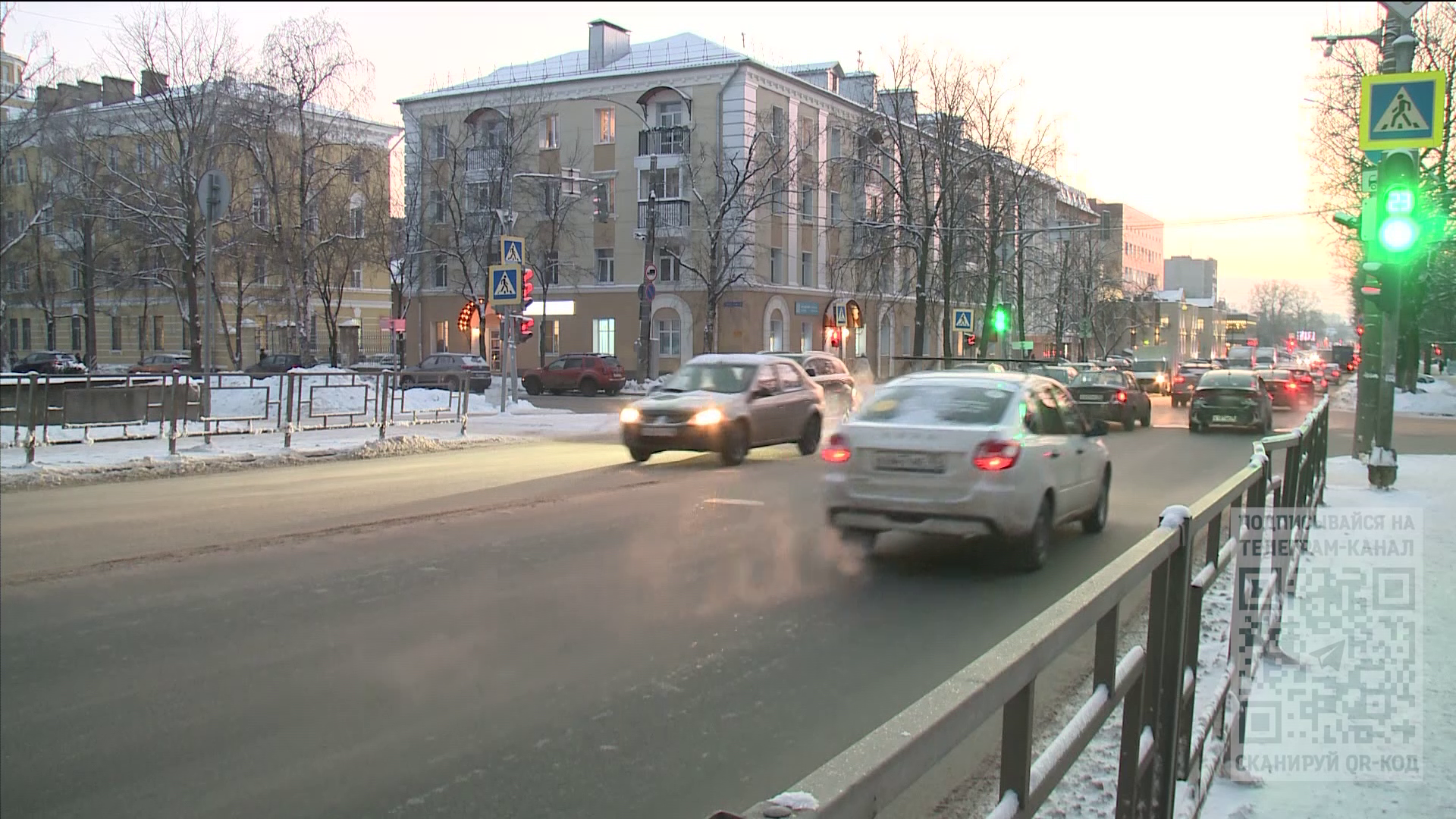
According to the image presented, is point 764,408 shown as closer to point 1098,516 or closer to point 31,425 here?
point 1098,516

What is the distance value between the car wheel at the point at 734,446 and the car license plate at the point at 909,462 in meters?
7.16

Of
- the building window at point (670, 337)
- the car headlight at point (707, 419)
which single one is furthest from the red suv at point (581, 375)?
the car headlight at point (707, 419)

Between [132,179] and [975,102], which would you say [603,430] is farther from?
[975,102]

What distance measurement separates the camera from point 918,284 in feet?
146

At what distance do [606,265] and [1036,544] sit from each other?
4476 cm

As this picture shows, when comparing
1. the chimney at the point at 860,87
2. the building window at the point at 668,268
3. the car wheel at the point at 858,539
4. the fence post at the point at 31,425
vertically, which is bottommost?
the car wheel at the point at 858,539

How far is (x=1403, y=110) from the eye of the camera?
11.1m

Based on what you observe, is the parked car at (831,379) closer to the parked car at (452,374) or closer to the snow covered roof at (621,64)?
the parked car at (452,374)

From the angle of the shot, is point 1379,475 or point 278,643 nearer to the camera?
point 278,643

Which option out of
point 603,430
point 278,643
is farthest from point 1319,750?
point 603,430

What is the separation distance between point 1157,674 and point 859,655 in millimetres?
3428

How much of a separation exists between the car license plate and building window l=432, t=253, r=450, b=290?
162 feet

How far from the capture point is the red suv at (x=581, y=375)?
44.2m

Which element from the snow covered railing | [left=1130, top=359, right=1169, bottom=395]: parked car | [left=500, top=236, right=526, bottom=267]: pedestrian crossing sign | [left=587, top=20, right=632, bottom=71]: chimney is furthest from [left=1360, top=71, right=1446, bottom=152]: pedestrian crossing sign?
[left=587, top=20, right=632, bottom=71]: chimney
